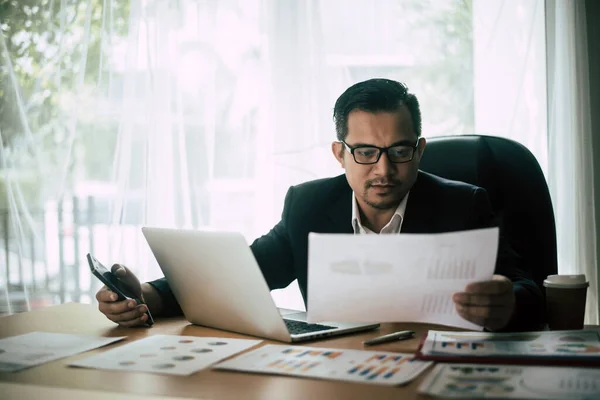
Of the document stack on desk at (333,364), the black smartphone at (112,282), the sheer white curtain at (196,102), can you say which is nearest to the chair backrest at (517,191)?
the document stack on desk at (333,364)

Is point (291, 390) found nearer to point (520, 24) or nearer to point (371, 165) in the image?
point (371, 165)

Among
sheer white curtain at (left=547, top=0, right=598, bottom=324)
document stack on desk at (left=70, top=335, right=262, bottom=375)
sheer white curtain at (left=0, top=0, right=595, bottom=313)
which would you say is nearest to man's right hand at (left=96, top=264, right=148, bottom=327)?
document stack on desk at (left=70, top=335, right=262, bottom=375)

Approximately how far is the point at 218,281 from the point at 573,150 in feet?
5.89

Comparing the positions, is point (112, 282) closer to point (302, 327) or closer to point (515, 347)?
point (302, 327)

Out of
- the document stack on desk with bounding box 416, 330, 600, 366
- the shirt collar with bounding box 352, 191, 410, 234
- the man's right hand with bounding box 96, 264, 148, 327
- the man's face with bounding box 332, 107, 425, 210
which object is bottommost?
the document stack on desk with bounding box 416, 330, 600, 366

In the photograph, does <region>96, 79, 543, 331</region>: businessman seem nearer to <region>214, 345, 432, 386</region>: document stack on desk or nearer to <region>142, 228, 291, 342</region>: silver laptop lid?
<region>142, 228, 291, 342</region>: silver laptop lid

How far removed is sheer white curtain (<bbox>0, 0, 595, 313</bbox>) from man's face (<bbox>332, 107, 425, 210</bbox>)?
3.60 ft

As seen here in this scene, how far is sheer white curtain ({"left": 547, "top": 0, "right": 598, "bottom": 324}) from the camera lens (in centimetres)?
254

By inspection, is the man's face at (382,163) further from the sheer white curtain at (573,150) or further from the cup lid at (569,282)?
the sheer white curtain at (573,150)

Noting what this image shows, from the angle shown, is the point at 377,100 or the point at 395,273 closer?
the point at 395,273

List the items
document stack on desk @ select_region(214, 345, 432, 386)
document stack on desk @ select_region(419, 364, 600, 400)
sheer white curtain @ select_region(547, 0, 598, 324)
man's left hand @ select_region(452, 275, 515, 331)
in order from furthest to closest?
sheer white curtain @ select_region(547, 0, 598, 324) < man's left hand @ select_region(452, 275, 515, 331) < document stack on desk @ select_region(214, 345, 432, 386) < document stack on desk @ select_region(419, 364, 600, 400)

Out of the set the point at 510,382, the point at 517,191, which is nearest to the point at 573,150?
the point at 517,191

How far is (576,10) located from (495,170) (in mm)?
1261

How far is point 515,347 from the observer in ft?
3.36
